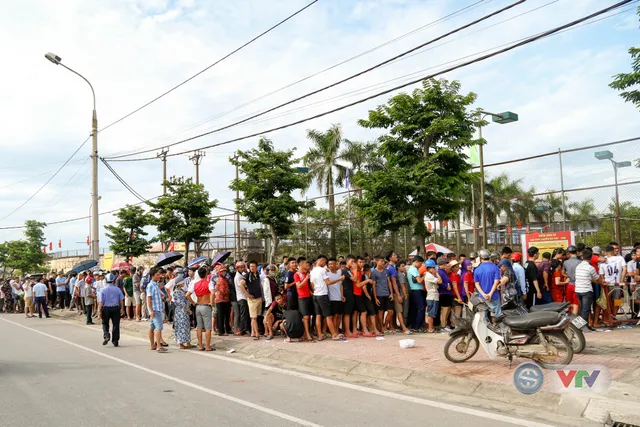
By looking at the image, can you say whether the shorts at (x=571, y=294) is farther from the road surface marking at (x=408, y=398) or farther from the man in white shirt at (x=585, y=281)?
the road surface marking at (x=408, y=398)

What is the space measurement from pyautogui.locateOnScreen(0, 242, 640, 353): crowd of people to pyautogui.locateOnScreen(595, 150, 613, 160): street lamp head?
3.79m

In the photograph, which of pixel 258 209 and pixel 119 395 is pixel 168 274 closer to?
pixel 258 209

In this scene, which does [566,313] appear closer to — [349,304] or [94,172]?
[349,304]

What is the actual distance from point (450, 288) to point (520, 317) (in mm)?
4779

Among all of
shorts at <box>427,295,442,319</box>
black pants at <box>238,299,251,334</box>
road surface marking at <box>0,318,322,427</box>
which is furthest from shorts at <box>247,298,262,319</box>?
shorts at <box>427,295,442,319</box>

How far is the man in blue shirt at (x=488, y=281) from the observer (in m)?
9.66

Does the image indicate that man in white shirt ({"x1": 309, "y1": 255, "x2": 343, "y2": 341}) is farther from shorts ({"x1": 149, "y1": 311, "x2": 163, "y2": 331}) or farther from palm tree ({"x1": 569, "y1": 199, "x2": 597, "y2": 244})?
palm tree ({"x1": 569, "y1": 199, "x2": 597, "y2": 244})

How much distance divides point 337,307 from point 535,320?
5.10 metres

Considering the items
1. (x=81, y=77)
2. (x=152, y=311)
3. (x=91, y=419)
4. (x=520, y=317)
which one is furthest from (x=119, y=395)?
(x=81, y=77)

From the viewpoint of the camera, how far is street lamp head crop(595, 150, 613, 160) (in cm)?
1564

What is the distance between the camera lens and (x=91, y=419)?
6.36 metres

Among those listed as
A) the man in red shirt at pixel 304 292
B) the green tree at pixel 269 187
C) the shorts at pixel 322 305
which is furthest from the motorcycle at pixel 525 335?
the green tree at pixel 269 187

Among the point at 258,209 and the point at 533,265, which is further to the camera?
the point at 258,209

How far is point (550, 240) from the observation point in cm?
1655
